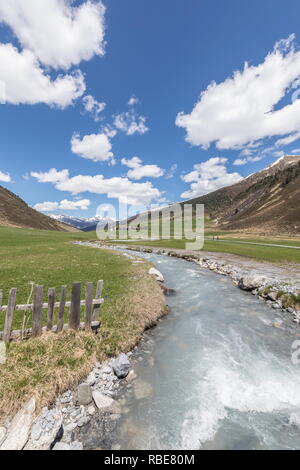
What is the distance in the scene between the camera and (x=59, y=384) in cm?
678

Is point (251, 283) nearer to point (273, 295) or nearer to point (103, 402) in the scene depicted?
point (273, 295)

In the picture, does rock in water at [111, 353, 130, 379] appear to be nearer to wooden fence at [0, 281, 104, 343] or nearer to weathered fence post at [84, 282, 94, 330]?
wooden fence at [0, 281, 104, 343]

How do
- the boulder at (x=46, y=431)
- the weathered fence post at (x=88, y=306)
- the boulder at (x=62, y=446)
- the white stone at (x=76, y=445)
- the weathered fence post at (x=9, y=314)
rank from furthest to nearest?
the weathered fence post at (x=88, y=306)
the weathered fence post at (x=9, y=314)
the white stone at (x=76, y=445)
the boulder at (x=62, y=446)
the boulder at (x=46, y=431)

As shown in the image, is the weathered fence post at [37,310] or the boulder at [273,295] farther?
the boulder at [273,295]

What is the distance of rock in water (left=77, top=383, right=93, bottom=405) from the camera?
6651 mm

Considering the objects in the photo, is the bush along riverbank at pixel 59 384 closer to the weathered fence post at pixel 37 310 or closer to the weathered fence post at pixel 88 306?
the weathered fence post at pixel 37 310

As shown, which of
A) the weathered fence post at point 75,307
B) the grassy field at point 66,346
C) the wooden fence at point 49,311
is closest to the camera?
the grassy field at point 66,346

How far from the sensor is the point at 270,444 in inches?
238

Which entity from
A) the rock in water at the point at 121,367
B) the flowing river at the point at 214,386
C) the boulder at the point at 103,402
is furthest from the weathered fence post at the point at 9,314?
the flowing river at the point at 214,386

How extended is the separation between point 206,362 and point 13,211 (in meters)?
148

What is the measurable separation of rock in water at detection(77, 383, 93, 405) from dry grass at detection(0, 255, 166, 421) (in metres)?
0.51

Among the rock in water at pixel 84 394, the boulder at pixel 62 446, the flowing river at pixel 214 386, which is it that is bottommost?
the flowing river at pixel 214 386

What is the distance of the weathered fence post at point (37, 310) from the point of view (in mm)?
8070
